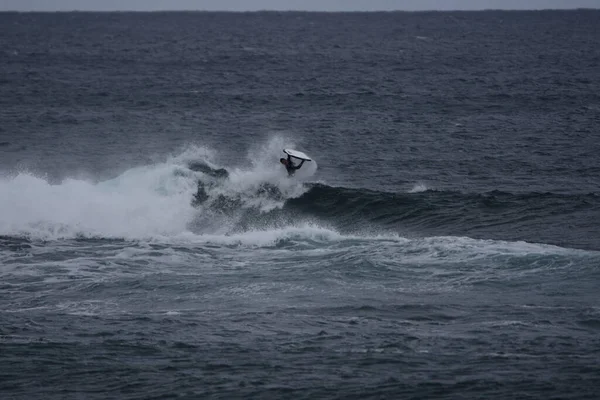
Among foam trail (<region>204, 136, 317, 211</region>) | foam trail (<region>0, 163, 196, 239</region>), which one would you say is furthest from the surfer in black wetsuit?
foam trail (<region>0, 163, 196, 239</region>)

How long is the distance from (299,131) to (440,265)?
28851 millimetres

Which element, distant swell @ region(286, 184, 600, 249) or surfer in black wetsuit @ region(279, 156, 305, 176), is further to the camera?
surfer in black wetsuit @ region(279, 156, 305, 176)

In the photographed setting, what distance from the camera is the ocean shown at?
20188mm

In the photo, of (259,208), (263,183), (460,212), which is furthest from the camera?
(263,183)

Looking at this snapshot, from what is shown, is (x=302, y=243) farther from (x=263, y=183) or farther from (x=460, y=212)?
(x=263, y=183)

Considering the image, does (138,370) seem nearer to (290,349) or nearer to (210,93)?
(290,349)

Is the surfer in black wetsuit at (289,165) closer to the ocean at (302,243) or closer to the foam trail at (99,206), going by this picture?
the ocean at (302,243)

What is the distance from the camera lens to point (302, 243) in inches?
1233

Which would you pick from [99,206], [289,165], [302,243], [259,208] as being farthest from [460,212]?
[99,206]

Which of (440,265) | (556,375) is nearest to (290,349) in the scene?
(556,375)

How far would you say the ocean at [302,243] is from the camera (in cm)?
2019

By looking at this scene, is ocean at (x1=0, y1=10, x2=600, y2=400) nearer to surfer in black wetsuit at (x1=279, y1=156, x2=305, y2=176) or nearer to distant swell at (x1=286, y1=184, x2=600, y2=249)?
distant swell at (x1=286, y1=184, x2=600, y2=249)

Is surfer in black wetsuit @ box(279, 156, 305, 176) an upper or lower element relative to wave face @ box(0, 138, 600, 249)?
upper

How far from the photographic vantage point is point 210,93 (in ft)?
241
